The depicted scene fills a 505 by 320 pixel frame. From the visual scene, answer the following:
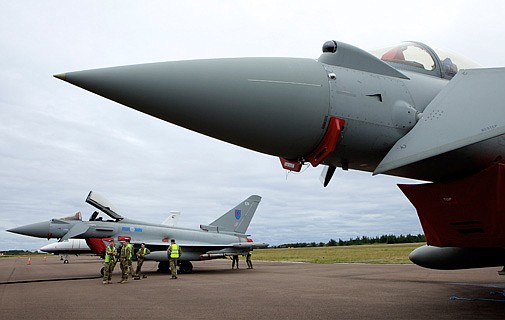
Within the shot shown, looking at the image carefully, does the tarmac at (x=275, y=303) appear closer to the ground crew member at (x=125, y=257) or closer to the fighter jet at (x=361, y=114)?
the fighter jet at (x=361, y=114)

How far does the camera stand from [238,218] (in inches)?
817

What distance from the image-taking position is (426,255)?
756 centimetres

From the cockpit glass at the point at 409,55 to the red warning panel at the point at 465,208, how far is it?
134 cm

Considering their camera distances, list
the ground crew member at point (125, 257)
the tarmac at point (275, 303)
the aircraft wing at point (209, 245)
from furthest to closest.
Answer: the aircraft wing at point (209, 245), the ground crew member at point (125, 257), the tarmac at point (275, 303)

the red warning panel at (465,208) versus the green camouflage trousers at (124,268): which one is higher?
the red warning panel at (465,208)

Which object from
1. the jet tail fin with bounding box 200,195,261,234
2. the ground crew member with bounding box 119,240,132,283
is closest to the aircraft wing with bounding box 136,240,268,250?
the jet tail fin with bounding box 200,195,261,234

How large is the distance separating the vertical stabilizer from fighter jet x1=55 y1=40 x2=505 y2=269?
16.0 meters

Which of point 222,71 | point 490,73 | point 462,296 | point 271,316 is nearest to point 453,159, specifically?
point 490,73

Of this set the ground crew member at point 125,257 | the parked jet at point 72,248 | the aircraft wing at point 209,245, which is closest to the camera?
the ground crew member at point 125,257

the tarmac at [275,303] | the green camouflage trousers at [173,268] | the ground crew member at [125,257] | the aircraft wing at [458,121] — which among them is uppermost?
the aircraft wing at [458,121]

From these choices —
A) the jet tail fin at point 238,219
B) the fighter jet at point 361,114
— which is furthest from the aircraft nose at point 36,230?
the fighter jet at point 361,114

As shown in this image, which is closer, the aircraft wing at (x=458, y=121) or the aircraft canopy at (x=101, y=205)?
the aircraft wing at (x=458, y=121)

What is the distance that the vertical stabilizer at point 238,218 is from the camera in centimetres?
2038

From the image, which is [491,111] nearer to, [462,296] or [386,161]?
[386,161]
